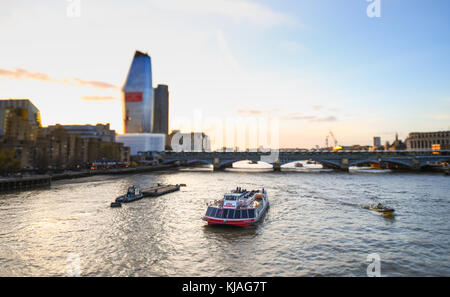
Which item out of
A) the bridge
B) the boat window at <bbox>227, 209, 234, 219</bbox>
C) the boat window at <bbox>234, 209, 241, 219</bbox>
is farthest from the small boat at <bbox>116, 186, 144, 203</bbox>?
the bridge

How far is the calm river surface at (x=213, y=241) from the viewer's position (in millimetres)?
23766

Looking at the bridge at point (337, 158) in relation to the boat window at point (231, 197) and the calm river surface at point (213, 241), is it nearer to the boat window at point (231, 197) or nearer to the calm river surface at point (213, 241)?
the calm river surface at point (213, 241)

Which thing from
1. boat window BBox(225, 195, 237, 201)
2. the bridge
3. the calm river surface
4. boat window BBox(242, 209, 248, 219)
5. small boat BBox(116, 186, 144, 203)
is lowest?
the calm river surface

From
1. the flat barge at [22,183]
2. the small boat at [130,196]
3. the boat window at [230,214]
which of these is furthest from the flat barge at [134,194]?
the flat barge at [22,183]

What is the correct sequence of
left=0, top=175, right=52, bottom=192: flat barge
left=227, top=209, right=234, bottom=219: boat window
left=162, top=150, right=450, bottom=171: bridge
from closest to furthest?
left=227, top=209, right=234, bottom=219: boat window, left=0, top=175, right=52, bottom=192: flat barge, left=162, top=150, right=450, bottom=171: bridge

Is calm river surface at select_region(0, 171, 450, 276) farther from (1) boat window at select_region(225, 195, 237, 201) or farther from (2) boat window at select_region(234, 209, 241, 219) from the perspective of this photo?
(1) boat window at select_region(225, 195, 237, 201)

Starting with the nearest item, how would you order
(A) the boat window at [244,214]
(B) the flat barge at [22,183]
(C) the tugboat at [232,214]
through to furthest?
(C) the tugboat at [232,214], (A) the boat window at [244,214], (B) the flat barge at [22,183]

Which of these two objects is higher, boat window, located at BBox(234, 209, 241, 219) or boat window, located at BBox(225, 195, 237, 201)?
boat window, located at BBox(225, 195, 237, 201)

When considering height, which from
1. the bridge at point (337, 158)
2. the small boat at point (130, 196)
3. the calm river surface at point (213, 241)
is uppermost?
the bridge at point (337, 158)

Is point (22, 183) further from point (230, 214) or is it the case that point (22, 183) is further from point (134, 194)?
point (230, 214)

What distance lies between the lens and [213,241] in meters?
31.2

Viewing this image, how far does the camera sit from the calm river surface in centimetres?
2377

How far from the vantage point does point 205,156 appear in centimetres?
16362
